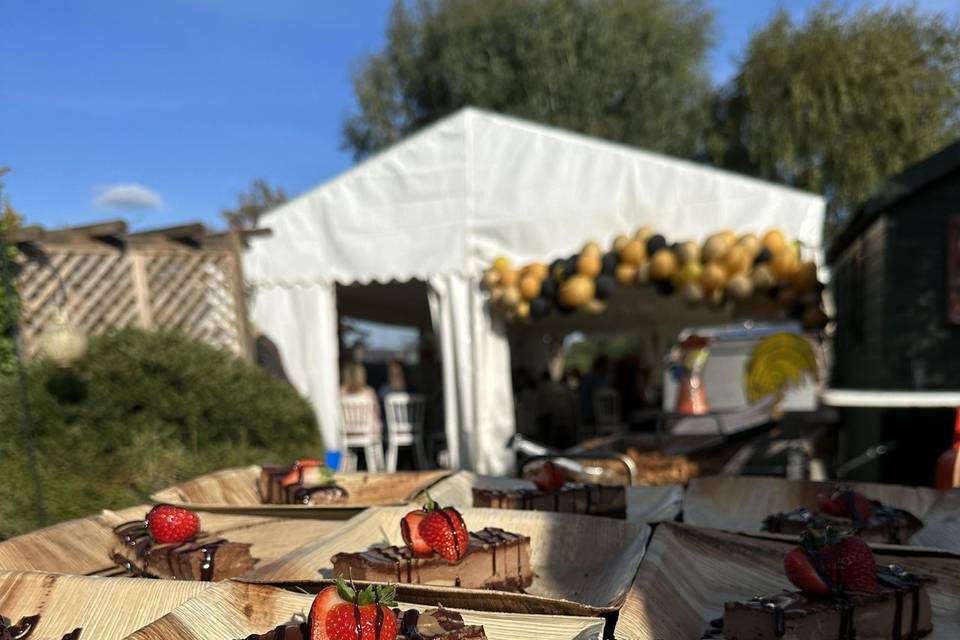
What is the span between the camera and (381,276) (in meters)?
8.75

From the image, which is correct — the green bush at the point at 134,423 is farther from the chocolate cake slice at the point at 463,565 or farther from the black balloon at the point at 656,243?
the black balloon at the point at 656,243

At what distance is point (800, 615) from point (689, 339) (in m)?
10.2

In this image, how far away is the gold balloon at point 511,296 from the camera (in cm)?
786

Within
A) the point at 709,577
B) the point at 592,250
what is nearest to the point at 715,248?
the point at 592,250

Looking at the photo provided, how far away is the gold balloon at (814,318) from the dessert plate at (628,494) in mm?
3702

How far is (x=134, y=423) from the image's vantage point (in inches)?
231

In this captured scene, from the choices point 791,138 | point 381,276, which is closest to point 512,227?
point 381,276

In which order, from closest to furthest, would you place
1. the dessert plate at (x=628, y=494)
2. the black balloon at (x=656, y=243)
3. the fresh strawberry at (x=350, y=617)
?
the fresh strawberry at (x=350, y=617), the dessert plate at (x=628, y=494), the black balloon at (x=656, y=243)

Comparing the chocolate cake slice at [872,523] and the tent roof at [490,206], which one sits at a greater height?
the tent roof at [490,206]

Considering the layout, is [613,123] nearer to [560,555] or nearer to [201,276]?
[201,276]

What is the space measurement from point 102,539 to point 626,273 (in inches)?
213

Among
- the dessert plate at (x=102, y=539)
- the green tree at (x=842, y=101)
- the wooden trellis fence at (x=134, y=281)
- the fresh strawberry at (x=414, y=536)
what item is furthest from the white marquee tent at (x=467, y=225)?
the green tree at (x=842, y=101)

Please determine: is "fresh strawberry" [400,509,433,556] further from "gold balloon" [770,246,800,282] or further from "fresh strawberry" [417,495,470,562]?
"gold balloon" [770,246,800,282]

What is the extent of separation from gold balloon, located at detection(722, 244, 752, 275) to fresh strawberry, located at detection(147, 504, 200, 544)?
17.8ft
